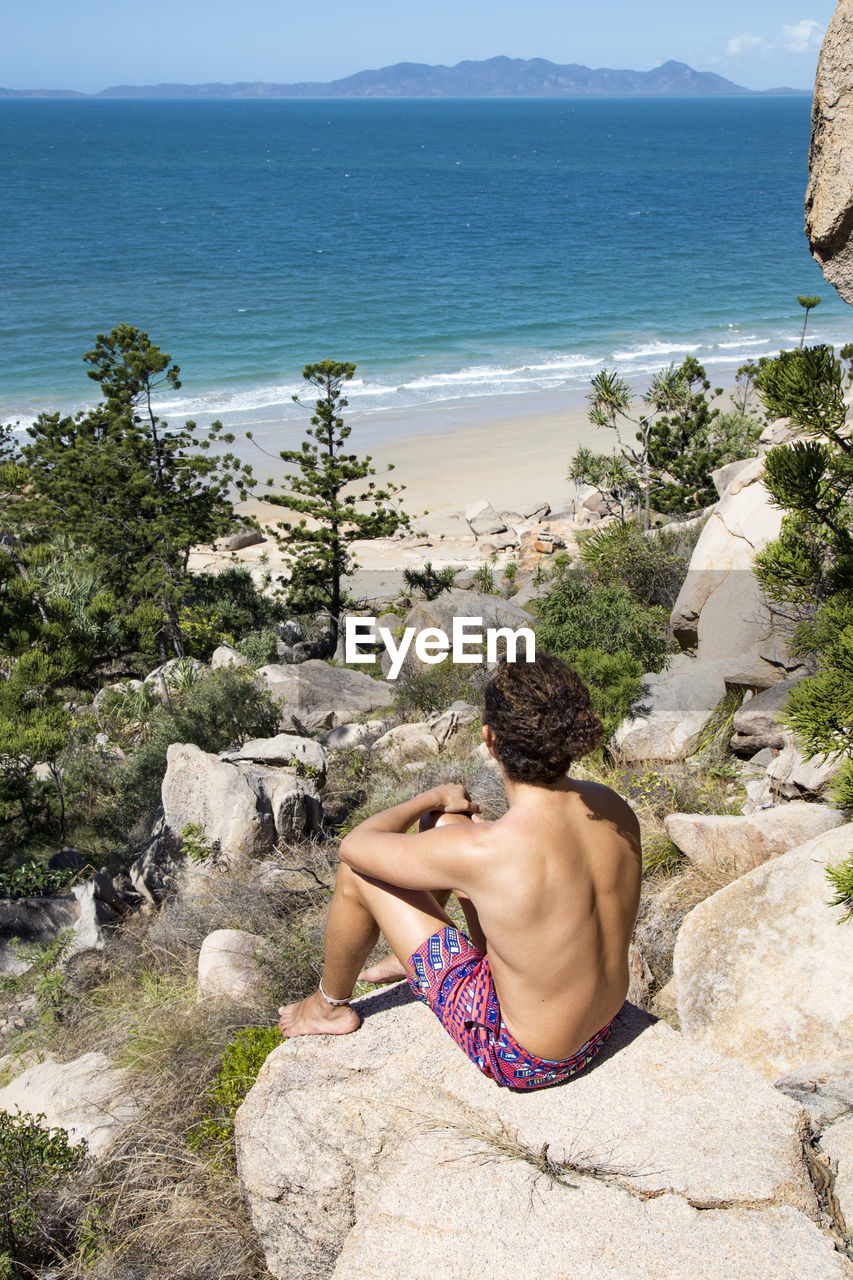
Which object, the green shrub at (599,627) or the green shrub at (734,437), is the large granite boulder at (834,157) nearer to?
the green shrub at (599,627)

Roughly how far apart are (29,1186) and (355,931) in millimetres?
1408

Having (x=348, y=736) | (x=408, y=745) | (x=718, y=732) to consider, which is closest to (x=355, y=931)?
(x=718, y=732)

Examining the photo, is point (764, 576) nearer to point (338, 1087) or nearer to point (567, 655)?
point (338, 1087)

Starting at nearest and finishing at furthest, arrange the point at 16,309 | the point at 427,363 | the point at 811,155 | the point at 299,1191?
the point at 299,1191, the point at 811,155, the point at 427,363, the point at 16,309

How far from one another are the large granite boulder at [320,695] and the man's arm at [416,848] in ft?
21.7

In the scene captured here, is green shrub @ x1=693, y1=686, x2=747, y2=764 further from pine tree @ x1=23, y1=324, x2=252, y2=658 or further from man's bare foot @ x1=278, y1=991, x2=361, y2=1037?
pine tree @ x1=23, y1=324, x2=252, y2=658

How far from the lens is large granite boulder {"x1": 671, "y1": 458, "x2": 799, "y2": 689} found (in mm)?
7668

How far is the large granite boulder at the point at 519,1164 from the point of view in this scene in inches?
88.7

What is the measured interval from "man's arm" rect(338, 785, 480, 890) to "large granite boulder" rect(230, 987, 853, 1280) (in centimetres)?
62

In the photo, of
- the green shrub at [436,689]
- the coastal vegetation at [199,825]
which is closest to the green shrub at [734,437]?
the coastal vegetation at [199,825]

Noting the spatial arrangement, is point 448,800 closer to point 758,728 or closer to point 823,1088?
point 823,1088

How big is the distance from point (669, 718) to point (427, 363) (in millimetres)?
30348

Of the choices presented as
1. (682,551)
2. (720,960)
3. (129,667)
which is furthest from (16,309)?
(720,960)

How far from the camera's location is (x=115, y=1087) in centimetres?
372
